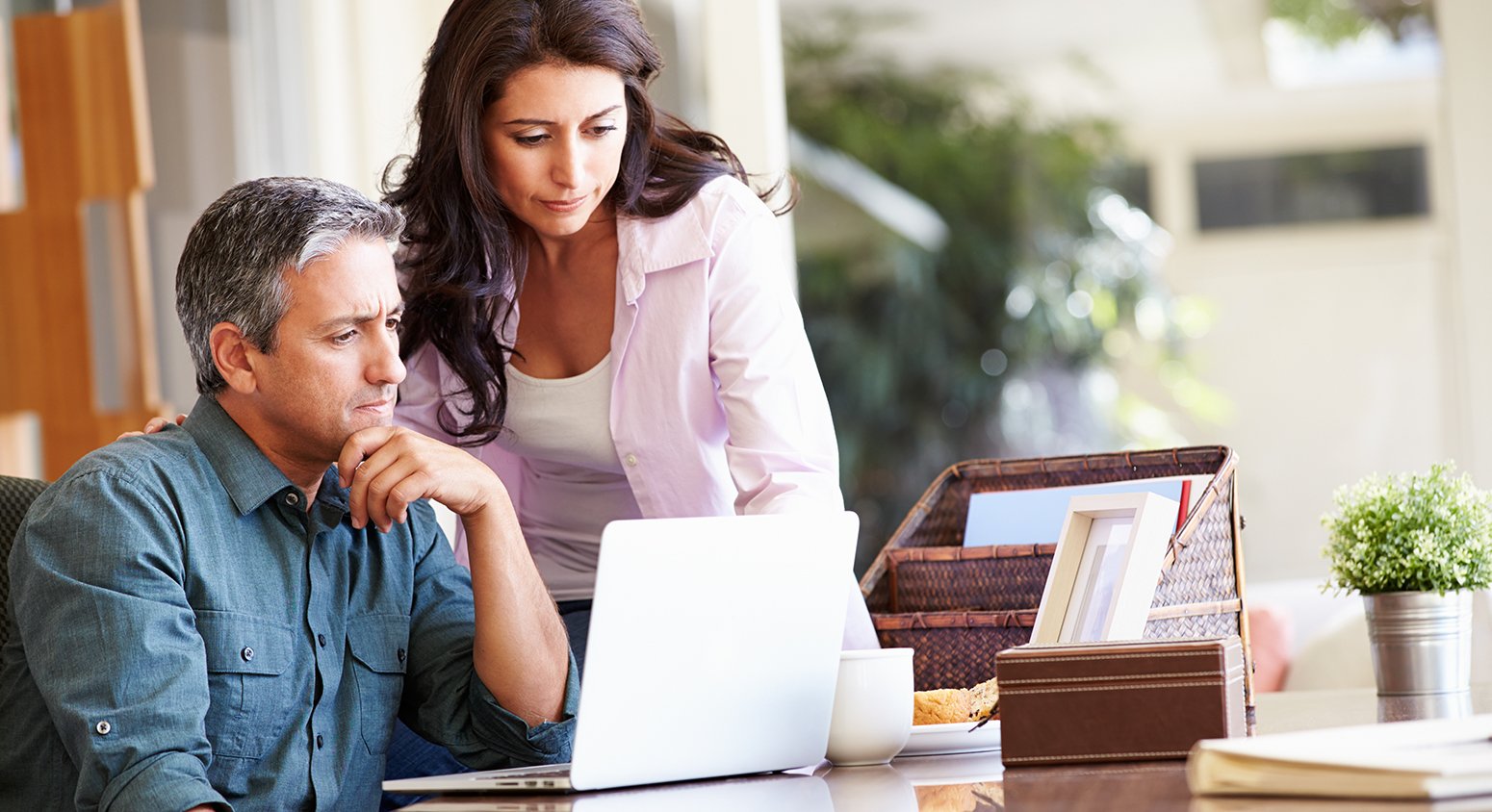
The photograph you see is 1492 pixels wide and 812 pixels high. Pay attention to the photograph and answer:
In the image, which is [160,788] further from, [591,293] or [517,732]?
[591,293]

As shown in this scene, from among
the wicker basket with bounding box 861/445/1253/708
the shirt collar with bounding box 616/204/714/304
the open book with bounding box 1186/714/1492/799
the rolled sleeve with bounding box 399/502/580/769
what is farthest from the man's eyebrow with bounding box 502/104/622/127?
the open book with bounding box 1186/714/1492/799

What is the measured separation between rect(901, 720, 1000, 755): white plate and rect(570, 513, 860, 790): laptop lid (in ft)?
0.34

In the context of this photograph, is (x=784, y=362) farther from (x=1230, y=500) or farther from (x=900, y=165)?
(x=900, y=165)

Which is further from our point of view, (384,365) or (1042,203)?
(1042,203)

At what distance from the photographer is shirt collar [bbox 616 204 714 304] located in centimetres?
189

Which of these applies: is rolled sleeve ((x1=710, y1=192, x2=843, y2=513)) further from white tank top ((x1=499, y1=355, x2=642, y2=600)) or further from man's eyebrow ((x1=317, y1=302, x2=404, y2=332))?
man's eyebrow ((x1=317, y1=302, x2=404, y2=332))

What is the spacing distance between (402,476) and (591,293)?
649mm

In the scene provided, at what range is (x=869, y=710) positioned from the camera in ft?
4.31

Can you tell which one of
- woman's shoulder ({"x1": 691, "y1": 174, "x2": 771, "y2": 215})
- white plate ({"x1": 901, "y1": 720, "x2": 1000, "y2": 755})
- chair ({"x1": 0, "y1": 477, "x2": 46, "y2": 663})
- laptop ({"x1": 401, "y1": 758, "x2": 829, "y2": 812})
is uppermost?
woman's shoulder ({"x1": 691, "y1": 174, "x2": 771, "y2": 215})

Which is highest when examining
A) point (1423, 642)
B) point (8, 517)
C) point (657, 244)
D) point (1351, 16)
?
point (1351, 16)

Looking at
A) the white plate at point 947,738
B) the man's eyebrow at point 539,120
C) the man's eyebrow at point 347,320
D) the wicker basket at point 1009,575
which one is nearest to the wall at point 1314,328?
the wicker basket at point 1009,575

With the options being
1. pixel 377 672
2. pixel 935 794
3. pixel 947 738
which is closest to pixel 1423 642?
pixel 947 738

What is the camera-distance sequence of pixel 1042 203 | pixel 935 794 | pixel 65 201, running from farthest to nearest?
pixel 1042 203 < pixel 65 201 < pixel 935 794

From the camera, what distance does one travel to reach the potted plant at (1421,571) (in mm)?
1738
